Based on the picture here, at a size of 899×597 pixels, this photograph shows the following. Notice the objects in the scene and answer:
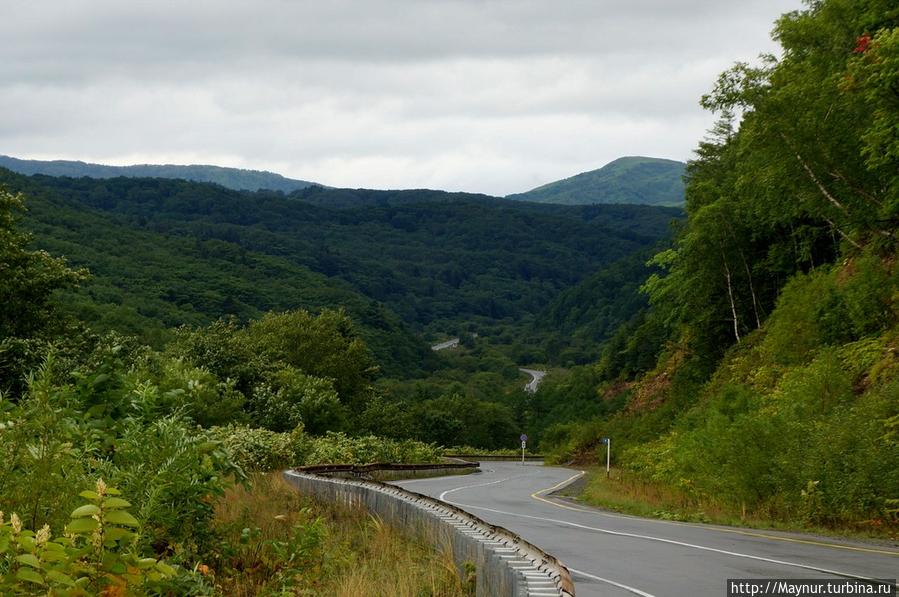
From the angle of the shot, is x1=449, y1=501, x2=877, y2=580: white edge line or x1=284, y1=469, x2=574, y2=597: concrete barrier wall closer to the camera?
x1=284, y1=469, x2=574, y2=597: concrete barrier wall

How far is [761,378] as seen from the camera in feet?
118

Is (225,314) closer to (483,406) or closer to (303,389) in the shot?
(483,406)

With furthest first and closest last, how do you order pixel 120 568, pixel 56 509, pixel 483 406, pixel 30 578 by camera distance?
pixel 483 406 → pixel 56 509 → pixel 120 568 → pixel 30 578

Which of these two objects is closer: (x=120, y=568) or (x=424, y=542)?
(x=120, y=568)

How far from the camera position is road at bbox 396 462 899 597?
1145cm

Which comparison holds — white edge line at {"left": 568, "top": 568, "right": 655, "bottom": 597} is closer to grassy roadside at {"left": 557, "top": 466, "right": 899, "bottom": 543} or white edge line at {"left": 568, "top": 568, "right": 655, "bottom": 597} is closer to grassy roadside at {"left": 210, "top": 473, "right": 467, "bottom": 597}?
grassy roadside at {"left": 210, "top": 473, "right": 467, "bottom": 597}

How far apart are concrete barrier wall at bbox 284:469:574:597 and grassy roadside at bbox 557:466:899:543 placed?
25.7 feet

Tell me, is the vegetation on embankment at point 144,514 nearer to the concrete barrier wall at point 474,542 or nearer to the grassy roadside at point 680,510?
the concrete barrier wall at point 474,542

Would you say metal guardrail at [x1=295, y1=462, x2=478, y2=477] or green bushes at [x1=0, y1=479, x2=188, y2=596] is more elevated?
green bushes at [x1=0, y1=479, x2=188, y2=596]

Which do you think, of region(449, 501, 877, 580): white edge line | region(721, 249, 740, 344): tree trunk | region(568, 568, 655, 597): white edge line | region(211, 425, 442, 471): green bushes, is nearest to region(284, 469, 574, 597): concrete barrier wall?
region(568, 568, 655, 597): white edge line

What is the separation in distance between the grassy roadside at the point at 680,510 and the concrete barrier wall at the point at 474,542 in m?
7.83

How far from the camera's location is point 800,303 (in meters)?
35.8

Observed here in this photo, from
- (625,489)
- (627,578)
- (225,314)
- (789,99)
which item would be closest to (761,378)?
(625,489)

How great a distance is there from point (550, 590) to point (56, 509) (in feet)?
11.2
